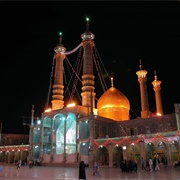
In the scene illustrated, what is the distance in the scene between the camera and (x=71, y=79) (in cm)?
5394

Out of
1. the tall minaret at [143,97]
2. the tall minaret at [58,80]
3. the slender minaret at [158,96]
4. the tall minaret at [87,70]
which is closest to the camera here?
the tall minaret at [143,97]

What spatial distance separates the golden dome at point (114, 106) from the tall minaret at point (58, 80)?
31.8ft

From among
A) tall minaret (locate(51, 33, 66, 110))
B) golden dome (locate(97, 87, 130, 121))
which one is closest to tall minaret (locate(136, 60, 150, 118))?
golden dome (locate(97, 87, 130, 121))

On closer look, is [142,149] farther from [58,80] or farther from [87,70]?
[58,80]

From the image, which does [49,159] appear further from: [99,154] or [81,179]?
[81,179]

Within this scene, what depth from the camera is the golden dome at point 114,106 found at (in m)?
47.1

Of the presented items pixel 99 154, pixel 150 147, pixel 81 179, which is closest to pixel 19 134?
pixel 99 154

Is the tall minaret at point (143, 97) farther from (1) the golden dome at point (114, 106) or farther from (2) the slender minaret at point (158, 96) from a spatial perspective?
(2) the slender minaret at point (158, 96)

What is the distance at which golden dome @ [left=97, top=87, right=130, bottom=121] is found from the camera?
4709cm

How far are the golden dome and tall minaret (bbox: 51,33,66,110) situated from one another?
968 centimetres

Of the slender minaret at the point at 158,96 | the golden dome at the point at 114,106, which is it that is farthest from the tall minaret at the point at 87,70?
the slender minaret at the point at 158,96

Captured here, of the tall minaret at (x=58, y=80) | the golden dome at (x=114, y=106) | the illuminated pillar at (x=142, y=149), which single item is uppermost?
the tall minaret at (x=58, y=80)

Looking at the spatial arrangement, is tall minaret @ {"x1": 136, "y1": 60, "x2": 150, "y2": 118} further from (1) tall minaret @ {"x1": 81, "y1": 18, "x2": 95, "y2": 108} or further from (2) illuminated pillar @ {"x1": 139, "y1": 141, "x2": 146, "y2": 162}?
(2) illuminated pillar @ {"x1": 139, "y1": 141, "x2": 146, "y2": 162}

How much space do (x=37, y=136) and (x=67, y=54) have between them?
21.6 m
